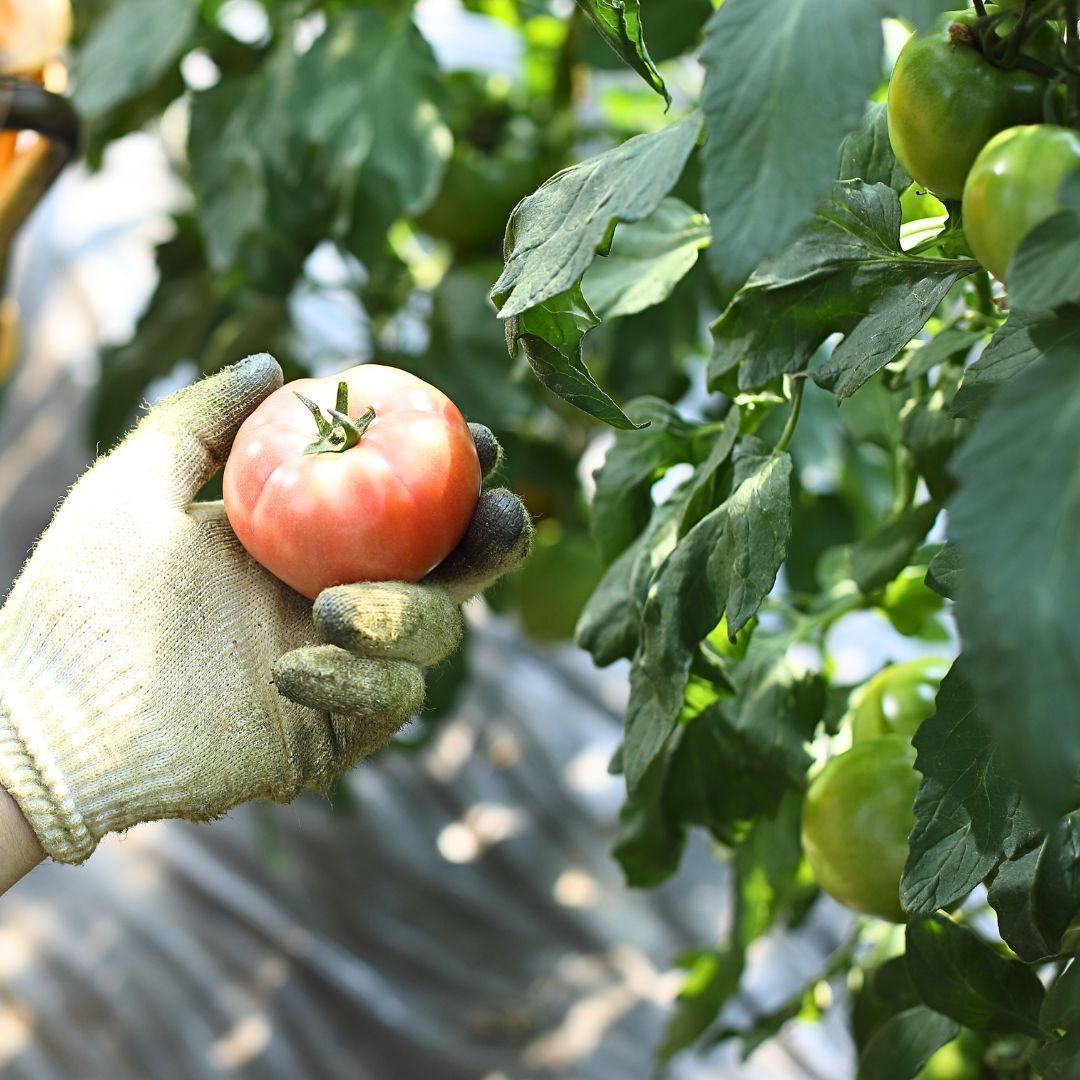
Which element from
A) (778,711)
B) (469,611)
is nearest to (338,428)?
(778,711)

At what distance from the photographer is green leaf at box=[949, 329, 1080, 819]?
26 cm

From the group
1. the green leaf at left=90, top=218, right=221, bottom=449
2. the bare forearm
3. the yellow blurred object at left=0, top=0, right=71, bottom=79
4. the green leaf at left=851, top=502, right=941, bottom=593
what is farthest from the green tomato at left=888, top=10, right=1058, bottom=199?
the green leaf at left=90, top=218, right=221, bottom=449

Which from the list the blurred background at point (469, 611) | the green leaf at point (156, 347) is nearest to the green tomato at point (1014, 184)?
the blurred background at point (469, 611)

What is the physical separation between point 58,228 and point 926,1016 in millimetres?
1692

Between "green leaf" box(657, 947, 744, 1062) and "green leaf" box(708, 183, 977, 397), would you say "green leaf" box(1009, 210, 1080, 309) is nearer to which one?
"green leaf" box(708, 183, 977, 397)

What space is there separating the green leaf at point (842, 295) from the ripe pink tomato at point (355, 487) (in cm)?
→ 14

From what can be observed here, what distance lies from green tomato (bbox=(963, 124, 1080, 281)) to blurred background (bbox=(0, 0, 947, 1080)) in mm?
581

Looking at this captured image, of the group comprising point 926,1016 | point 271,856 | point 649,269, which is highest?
point 649,269

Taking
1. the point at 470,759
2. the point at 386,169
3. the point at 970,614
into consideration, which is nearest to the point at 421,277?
the point at 386,169

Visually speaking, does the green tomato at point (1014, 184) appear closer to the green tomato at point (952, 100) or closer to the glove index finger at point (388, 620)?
the green tomato at point (952, 100)

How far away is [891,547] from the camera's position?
63cm

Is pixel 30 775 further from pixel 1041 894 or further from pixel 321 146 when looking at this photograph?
pixel 321 146

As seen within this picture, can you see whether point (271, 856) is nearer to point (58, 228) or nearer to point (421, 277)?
point (421, 277)

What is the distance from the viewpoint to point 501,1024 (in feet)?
4.64
